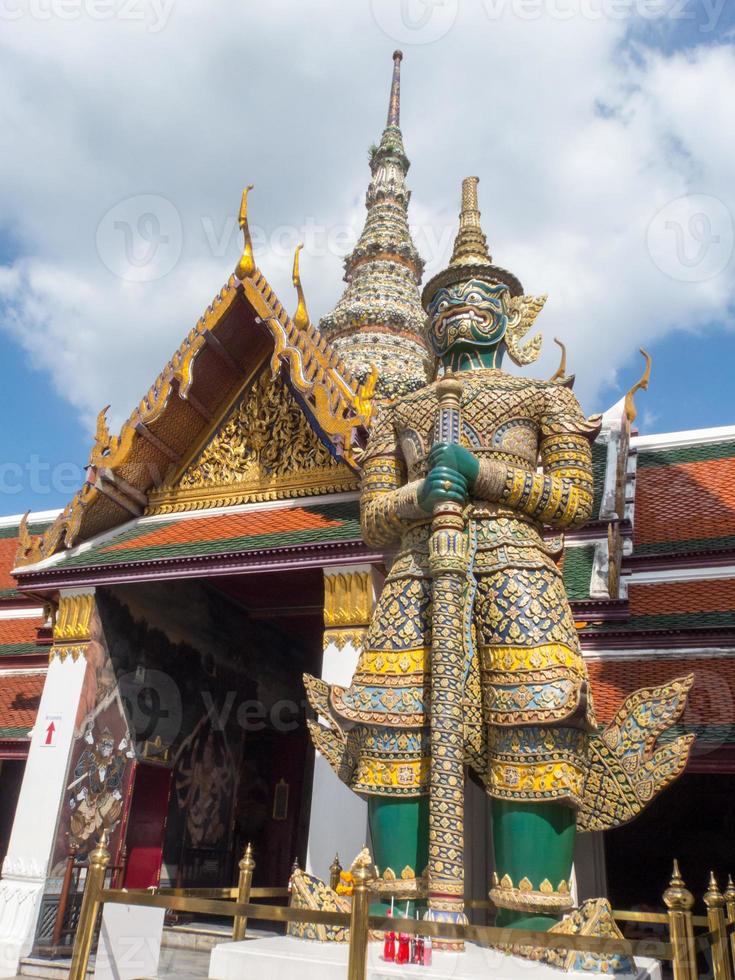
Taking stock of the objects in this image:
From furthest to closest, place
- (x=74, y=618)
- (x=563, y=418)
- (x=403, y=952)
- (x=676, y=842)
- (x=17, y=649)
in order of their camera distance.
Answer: (x=17, y=649)
(x=676, y=842)
(x=74, y=618)
(x=563, y=418)
(x=403, y=952)

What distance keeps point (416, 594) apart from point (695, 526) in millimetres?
4178

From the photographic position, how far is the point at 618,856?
672 centimetres

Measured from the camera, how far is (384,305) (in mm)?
16328

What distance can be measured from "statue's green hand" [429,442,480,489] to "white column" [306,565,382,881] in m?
1.80

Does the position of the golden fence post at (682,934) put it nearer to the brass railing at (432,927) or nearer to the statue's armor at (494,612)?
the brass railing at (432,927)

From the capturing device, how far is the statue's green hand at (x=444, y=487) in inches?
147

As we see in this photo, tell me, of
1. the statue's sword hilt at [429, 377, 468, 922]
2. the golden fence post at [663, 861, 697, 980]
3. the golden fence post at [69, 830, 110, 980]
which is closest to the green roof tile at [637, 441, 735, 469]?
the statue's sword hilt at [429, 377, 468, 922]

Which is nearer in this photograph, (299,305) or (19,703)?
(299,305)

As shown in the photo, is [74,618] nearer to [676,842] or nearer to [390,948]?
[390,948]

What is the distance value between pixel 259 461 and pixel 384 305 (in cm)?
1002

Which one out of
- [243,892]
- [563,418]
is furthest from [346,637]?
[563,418]

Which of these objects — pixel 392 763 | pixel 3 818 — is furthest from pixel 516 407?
pixel 3 818

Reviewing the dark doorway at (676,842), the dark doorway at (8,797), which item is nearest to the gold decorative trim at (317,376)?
the dark doorway at (676,842)

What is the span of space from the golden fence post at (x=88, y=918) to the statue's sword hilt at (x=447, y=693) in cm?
135
